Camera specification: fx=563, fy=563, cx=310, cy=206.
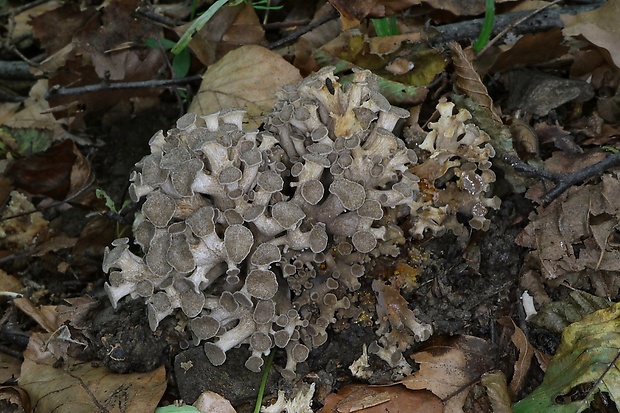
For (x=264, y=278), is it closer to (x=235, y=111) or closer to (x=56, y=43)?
(x=235, y=111)

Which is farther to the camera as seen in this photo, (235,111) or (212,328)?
(235,111)

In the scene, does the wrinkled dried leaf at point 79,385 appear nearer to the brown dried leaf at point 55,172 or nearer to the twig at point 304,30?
the brown dried leaf at point 55,172

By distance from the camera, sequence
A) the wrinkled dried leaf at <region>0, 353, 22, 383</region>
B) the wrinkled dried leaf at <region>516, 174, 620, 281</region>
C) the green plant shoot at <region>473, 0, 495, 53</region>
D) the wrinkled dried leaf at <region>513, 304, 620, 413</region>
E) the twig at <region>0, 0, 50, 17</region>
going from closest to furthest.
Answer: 1. the wrinkled dried leaf at <region>513, 304, 620, 413</region>
2. the wrinkled dried leaf at <region>516, 174, 620, 281</region>
3. the wrinkled dried leaf at <region>0, 353, 22, 383</region>
4. the green plant shoot at <region>473, 0, 495, 53</region>
5. the twig at <region>0, 0, 50, 17</region>

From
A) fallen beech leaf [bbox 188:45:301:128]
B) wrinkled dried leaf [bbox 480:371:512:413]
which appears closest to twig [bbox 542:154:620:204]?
wrinkled dried leaf [bbox 480:371:512:413]

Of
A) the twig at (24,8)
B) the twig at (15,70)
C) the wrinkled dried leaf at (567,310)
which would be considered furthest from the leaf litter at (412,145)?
the twig at (24,8)

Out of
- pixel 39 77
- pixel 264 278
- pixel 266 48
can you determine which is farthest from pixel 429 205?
pixel 39 77

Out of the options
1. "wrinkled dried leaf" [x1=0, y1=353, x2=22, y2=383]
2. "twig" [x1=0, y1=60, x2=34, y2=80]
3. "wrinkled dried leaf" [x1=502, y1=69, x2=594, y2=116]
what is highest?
"wrinkled dried leaf" [x1=502, y1=69, x2=594, y2=116]

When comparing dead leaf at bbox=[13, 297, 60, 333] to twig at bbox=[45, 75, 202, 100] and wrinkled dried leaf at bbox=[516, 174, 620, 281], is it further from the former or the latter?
wrinkled dried leaf at bbox=[516, 174, 620, 281]
